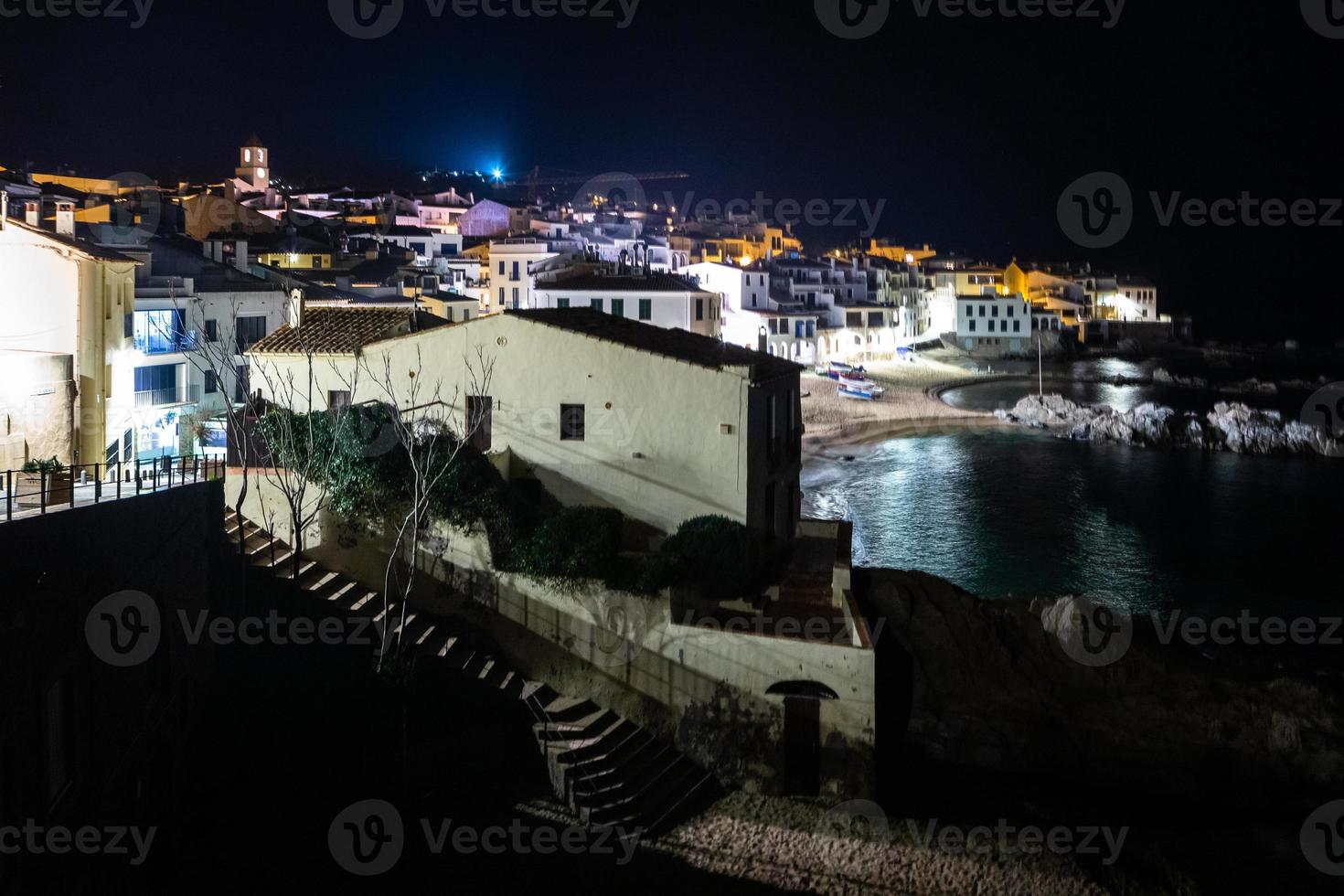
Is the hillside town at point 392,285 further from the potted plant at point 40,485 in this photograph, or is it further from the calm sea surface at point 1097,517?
the calm sea surface at point 1097,517

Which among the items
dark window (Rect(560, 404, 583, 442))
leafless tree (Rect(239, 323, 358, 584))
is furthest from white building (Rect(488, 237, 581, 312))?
leafless tree (Rect(239, 323, 358, 584))

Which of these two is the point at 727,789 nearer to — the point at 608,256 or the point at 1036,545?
the point at 1036,545

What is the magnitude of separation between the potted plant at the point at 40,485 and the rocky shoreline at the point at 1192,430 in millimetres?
48308

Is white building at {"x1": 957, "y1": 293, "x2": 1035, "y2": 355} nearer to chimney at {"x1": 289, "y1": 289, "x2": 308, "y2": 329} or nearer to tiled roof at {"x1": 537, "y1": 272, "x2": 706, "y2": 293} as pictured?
tiled roof at {"x1": 537, "y1": 272, "x2": 706, "y2": 293}

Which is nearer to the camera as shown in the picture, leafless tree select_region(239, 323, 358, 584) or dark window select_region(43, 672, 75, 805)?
dark window select_region(43, 672, 75, 805)

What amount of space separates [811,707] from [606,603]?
11.3 feet

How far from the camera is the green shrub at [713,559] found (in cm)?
1689

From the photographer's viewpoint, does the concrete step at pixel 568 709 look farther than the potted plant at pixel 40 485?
Yes

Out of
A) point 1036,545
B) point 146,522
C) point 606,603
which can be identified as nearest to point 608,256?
point 1036,545

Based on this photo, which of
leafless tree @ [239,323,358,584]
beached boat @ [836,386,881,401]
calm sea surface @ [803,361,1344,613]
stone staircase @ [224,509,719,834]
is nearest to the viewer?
stone staircase @ [224,509,719,834]

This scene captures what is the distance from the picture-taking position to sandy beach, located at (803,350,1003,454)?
164ft

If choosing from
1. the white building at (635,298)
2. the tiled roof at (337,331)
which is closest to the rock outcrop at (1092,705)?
the tiled roof at (337,331)

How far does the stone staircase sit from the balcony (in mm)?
8832

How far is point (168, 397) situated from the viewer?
81.8ft
